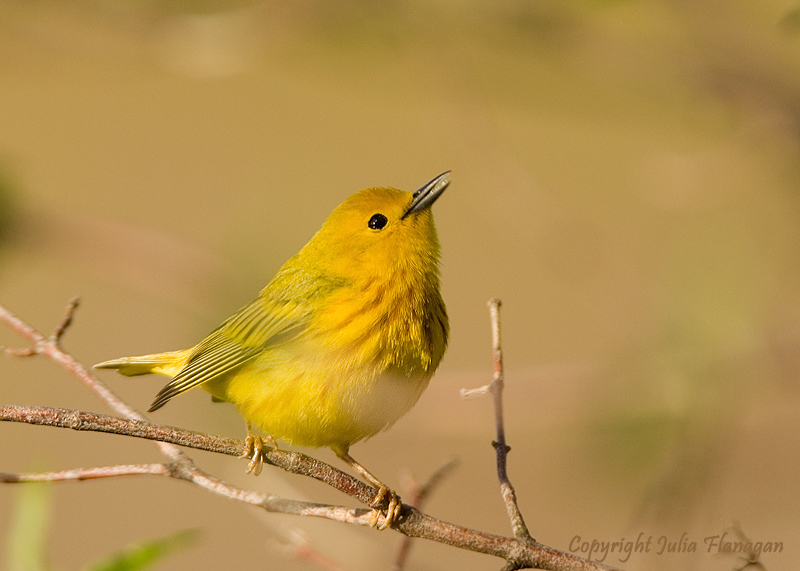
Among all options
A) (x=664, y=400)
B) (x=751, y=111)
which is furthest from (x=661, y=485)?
(x=751, y=111)

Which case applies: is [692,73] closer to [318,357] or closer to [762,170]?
[762,170]

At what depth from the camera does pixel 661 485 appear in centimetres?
302

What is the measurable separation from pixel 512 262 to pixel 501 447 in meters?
4.73

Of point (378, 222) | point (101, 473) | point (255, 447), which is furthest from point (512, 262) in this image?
point (101, 473)

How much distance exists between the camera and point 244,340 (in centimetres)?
313

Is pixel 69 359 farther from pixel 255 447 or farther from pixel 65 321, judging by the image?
pixel 255 447

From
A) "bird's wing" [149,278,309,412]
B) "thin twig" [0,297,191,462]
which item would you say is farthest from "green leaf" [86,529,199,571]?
"bird's wing" [149,278,309,412]

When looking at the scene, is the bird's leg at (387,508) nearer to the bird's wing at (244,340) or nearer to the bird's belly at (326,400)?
the bird's belly at (326,400)

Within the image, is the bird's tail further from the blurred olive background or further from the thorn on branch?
the thorn on branch

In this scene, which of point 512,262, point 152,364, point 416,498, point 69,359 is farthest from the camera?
point 512,262

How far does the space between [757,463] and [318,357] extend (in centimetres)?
252

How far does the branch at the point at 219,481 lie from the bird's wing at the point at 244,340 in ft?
1.43

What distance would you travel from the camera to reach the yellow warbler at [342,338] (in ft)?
8.96

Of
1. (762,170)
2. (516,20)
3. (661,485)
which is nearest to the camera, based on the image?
(661,485)
